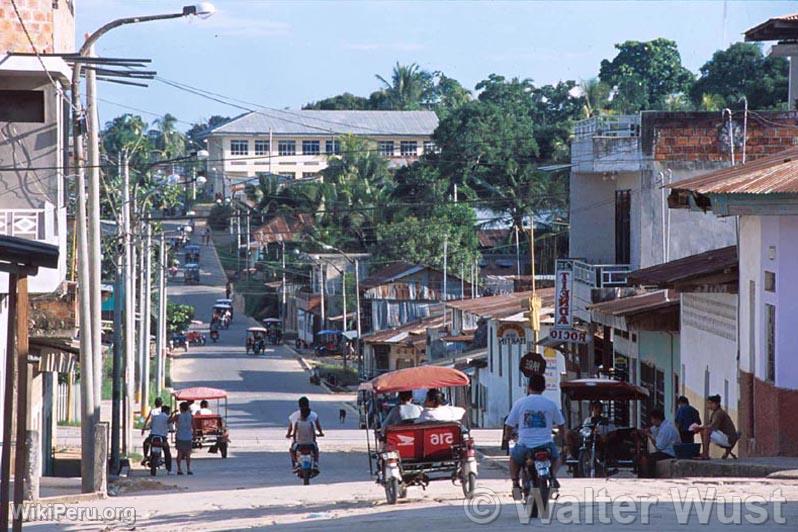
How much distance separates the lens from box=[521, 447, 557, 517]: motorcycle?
13.2 meters

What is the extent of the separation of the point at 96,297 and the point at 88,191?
1840mm

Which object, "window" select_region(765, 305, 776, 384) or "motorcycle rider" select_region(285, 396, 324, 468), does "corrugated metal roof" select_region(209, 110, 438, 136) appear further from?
"window" select_region(765, 305, 776, 384)

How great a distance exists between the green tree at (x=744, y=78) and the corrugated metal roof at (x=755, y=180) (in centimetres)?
5617

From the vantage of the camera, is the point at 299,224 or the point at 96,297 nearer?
the point at 96,297

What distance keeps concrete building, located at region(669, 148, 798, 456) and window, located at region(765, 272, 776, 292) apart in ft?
0.05

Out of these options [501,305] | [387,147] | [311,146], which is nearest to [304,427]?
[501,305]

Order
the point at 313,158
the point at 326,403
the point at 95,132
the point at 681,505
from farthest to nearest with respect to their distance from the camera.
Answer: the point at 313,158
the point at 326,403
the point at 95,132
the point at 681,505

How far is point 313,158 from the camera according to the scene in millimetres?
148000

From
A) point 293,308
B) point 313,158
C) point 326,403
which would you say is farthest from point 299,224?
point 313,158

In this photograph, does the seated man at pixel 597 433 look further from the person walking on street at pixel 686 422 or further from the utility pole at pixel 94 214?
the utility pole at pixel 94 214

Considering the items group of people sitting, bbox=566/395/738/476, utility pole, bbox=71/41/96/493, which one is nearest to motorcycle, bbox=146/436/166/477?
utility pole, bbox=71/41/96/493

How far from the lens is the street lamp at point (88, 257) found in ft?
75.0

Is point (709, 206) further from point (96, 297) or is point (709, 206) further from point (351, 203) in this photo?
point (351, 203)

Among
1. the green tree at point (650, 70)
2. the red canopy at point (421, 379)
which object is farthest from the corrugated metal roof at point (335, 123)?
the red canopy at point (421, 379)
